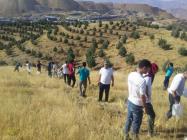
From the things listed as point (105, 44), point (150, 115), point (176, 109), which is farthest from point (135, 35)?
point (150, 115)

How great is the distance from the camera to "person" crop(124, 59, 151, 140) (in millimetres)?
8891

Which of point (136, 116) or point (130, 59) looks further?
point (130, 59)

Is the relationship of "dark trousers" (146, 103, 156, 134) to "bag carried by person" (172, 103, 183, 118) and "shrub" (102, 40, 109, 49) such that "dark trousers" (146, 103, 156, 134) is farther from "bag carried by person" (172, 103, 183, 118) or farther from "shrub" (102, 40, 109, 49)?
"shrub" (102, 40, 109, 49)

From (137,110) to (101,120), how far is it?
2.02 metres

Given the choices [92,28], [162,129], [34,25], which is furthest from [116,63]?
[162,129]

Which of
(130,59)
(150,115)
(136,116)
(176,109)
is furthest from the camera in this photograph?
(130,59)

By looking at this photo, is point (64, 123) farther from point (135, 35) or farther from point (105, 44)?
point (135, 35)

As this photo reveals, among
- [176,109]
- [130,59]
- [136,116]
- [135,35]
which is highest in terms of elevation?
[136,116]

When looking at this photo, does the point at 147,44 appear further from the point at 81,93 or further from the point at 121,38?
the point at 81,93

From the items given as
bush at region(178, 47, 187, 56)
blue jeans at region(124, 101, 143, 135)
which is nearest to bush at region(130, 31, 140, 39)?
bush at region(178, 47, 187, 56)

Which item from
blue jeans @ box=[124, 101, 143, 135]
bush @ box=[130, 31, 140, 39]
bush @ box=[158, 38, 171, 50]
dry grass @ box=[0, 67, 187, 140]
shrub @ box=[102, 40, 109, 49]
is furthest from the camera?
bush @ box=[130, 31, 140, 39]

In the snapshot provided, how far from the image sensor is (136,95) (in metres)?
9.09

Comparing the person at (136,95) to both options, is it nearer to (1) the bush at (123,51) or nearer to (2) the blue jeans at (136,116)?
(2) the blue jeans at (136,116)

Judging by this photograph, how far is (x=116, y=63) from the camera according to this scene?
2178 inches
